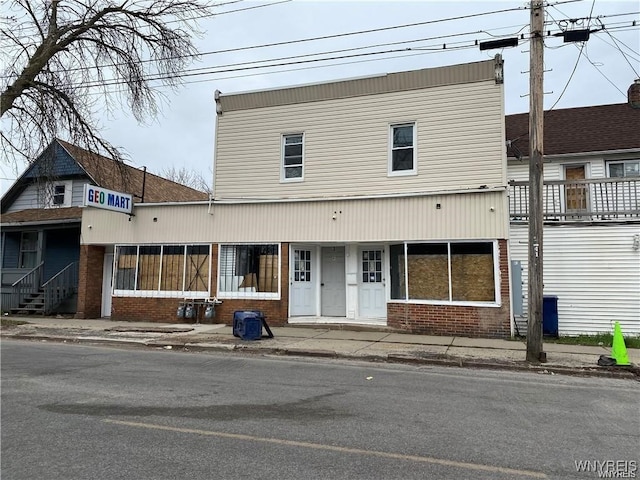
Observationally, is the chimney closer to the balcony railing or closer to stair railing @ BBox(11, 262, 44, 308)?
the balcony railing

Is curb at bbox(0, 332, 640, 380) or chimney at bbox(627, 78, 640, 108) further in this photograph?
chimney at bbox(627, 78, 640, 108)

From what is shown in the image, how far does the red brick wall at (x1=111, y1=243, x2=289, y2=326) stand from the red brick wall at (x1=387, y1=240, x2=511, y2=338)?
10.9 ft

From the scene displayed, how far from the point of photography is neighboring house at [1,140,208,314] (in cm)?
1795

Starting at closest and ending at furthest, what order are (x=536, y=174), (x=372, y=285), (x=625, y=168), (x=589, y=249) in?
(x=536, y=174)
(x=589, y=249)
(x=372, y=285)
(x=625, y=168)

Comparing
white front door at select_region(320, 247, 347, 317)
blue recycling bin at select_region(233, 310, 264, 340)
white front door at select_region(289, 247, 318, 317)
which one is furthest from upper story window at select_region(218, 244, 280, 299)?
blue recycling bin at select_region(233, 310, 264, 340)

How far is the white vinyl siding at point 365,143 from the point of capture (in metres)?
13.3

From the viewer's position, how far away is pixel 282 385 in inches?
293

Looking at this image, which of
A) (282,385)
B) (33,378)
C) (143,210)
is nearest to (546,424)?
(282,385)

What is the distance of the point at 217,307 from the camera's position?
49.4 ft

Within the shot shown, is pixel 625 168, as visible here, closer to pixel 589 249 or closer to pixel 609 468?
pixel 589 249

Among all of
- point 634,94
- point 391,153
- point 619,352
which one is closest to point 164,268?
point 391,153

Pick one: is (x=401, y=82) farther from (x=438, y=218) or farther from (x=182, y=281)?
(x=182, y=281)

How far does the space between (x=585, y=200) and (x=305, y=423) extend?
1246 centimetres

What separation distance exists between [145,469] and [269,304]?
10.5 meters
